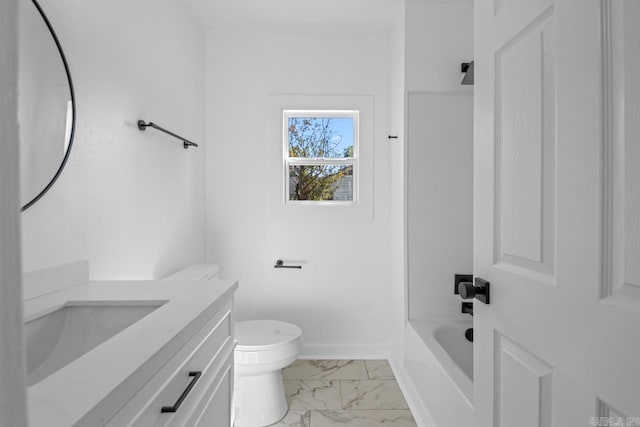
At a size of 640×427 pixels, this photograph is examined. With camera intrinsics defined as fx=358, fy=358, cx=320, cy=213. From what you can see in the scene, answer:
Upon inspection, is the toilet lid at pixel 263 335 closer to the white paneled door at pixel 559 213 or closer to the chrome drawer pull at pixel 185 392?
the chrome drawer pull at pixel 185 392

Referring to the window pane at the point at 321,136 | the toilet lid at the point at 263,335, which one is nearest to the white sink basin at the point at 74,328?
the toilet lid at the point at 263,335

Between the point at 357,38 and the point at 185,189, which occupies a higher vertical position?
the point at 357,38

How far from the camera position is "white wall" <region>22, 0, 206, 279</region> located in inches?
48.7

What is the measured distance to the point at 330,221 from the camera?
8.86ft

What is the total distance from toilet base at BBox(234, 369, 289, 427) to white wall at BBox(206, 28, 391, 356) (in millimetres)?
717

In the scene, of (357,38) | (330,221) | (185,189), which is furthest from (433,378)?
(357,38)

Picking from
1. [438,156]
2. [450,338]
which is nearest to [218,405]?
[450,338]

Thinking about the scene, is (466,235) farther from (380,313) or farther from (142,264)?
(142,264)

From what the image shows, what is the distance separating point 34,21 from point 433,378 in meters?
2.12

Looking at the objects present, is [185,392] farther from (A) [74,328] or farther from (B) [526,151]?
(B) [526,151]

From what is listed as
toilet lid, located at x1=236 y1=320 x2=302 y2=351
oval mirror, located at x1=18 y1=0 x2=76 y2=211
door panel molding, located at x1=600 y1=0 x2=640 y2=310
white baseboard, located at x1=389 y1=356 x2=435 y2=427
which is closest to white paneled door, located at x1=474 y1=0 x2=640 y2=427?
door panel molding, located at x1=600 y1=0 x2=640 y2=310

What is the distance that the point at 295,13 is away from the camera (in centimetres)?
243

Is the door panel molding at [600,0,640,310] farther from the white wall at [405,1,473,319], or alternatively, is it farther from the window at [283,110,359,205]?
the window at [283,110,359,205]

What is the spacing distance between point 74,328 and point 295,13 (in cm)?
226
